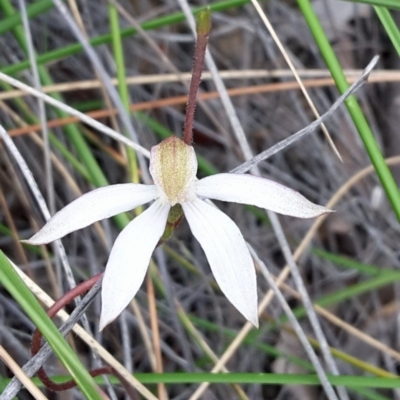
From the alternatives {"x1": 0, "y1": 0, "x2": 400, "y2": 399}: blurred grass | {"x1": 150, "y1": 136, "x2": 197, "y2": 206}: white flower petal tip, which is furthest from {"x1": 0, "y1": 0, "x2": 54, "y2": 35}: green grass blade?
{"x1": 150, "y1": 136, "x2": 197, "y2": 206}: white flower petal tip

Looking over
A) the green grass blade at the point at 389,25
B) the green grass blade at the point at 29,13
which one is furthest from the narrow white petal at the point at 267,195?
the green grass blade at the point at 29,13

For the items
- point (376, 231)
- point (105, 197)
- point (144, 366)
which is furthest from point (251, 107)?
point (105, 197)

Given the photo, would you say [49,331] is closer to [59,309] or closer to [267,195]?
[59,309]

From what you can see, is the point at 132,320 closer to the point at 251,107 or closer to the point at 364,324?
the point at 364,324

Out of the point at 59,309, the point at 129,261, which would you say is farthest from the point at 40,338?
the point at 129,261

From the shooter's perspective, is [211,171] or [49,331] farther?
[211,171]

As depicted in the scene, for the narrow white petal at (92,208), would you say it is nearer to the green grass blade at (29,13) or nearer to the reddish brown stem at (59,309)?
the reddish brown stem at (59,309)
